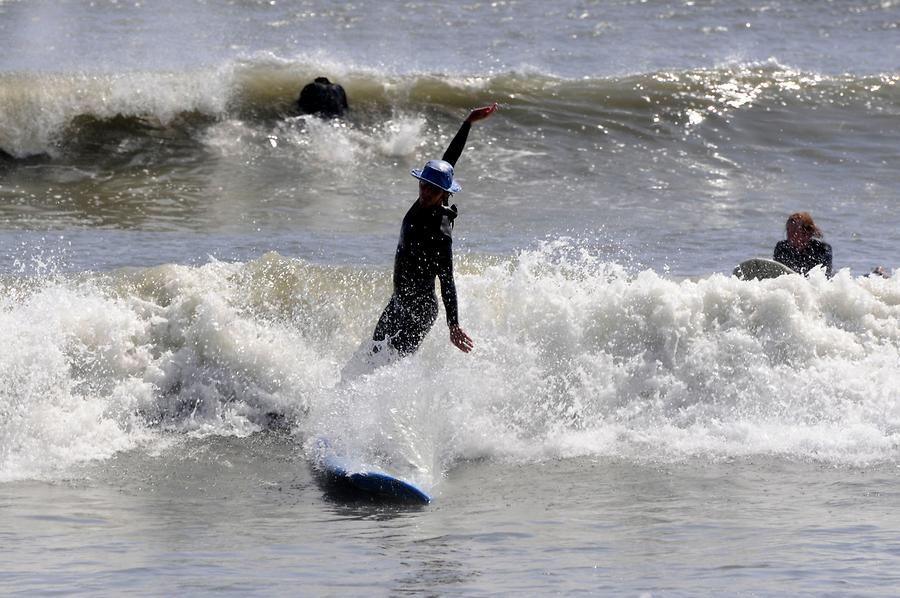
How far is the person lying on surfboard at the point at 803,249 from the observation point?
10.2 m

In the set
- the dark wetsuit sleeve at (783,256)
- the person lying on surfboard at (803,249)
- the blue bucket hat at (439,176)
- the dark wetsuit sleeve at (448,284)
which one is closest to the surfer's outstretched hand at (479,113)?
the blue bucket hat at (439,176)

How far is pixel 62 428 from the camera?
825 cm

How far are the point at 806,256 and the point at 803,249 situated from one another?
0.06 meters

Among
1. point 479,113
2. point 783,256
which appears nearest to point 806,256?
point 783,256

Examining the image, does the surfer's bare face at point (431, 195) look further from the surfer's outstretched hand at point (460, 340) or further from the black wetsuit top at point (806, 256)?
the black wetsuit top at point (806, 256)

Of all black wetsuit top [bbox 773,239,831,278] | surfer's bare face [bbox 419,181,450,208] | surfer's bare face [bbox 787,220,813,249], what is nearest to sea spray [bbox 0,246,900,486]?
black wetsuit top [bbox 773,239,831,278]

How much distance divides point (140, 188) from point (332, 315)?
19.8 feet

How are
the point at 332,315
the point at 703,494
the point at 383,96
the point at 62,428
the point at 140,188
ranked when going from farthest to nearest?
the point at 383,96, the point at 140,188, the point at 332,315, the point at 62,428, the point at 703,494

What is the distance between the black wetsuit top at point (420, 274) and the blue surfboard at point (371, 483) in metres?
1.16

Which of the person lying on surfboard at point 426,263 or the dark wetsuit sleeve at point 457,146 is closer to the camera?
the person lying on surfboard at point 426,263

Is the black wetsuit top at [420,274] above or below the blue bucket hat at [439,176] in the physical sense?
below

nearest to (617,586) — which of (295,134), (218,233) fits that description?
(218,233)

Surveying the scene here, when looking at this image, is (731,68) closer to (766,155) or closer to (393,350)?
(766,155)

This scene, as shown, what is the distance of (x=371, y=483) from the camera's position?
7207 mm
